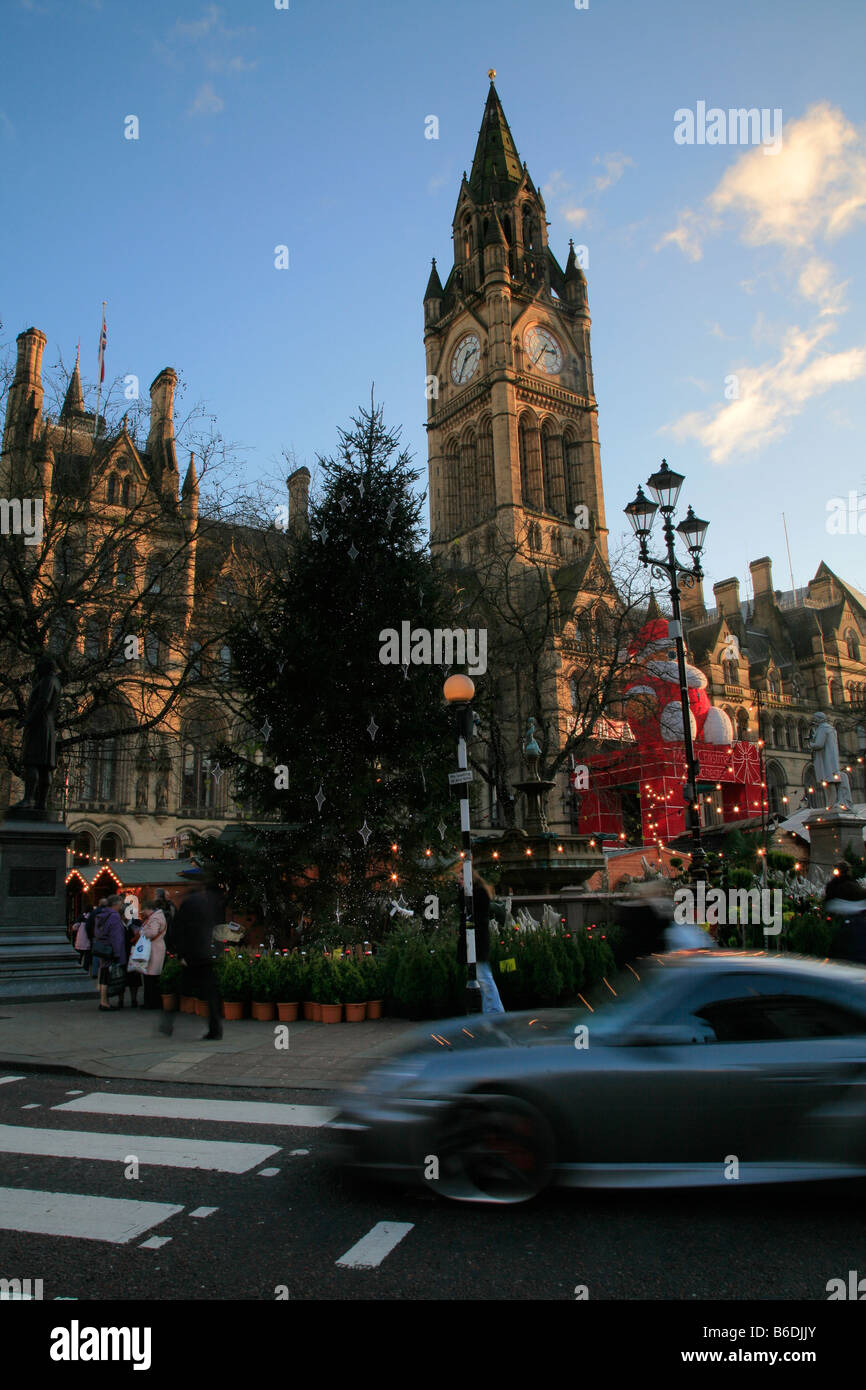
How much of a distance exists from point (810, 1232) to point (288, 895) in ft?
36.9

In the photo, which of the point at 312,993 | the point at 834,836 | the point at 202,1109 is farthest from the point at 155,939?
the point at 834,836

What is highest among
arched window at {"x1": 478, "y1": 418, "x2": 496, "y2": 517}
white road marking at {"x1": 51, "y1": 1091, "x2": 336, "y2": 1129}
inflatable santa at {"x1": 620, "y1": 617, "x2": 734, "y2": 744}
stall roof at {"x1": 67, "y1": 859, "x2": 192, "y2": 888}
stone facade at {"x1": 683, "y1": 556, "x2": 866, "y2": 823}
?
arched window at {"x1": 478, "y1": 418, "x2": 496, "y2": 517}

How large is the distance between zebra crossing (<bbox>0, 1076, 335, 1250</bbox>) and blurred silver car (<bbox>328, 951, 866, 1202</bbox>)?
3.52ft

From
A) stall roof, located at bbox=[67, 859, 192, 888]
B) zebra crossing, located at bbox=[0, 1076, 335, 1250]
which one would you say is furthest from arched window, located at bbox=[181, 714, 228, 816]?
zebra crossing, located at bbox=[0, 1076, 335, 1250]

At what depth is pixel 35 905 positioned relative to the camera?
1666cm

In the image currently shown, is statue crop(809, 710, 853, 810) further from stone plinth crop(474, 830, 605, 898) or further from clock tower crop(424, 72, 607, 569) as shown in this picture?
clock tower crop(424, 72, 607, 569)

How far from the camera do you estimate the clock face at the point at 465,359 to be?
→ 70.9 metres

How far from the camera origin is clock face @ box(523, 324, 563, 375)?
69438mm

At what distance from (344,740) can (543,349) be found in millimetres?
63051

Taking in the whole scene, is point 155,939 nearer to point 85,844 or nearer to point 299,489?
point 85,844

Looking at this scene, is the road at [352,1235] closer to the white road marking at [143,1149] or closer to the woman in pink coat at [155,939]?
the white road marking at [143,1149]

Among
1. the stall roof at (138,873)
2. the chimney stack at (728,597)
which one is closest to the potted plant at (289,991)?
the stall roof at (138,873)
